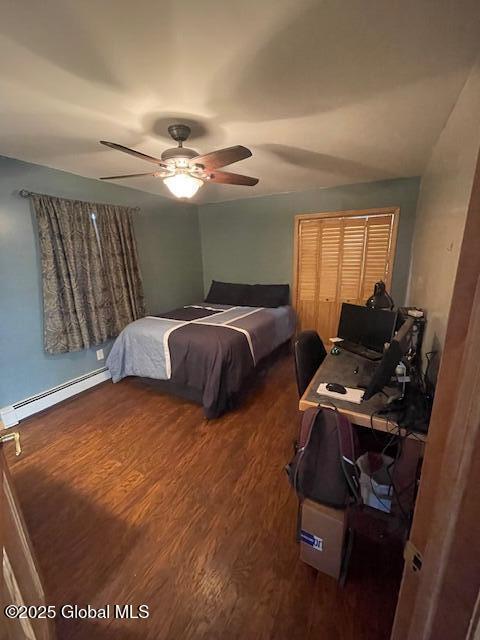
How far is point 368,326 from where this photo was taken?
6.64ft

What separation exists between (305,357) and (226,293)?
2639 mm

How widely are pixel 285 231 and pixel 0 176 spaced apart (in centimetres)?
317

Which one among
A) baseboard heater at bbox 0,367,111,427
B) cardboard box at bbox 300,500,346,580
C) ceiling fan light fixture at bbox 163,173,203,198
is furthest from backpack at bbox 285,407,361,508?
baseboard heater at bbox 0,367,111,427

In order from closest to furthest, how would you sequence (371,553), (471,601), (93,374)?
(471,601)
(371,553)
(93,374)

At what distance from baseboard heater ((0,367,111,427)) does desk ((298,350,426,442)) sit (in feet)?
8.42

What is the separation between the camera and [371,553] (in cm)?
123

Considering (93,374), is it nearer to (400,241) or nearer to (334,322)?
(334,322)

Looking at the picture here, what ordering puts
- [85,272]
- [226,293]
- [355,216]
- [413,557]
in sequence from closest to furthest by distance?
[413,557] → [85,272] → [355,216] → [226,293]

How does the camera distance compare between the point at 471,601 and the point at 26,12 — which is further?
the point at 26,12

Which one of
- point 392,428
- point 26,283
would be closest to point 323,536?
point 392,428

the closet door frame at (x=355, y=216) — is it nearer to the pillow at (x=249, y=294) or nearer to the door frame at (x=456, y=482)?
the pillow at (x=249, y=294)

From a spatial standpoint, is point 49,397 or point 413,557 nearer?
point 413,557

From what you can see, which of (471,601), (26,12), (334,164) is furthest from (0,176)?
(471,601)

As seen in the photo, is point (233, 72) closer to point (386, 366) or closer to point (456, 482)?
point (386, 366)
